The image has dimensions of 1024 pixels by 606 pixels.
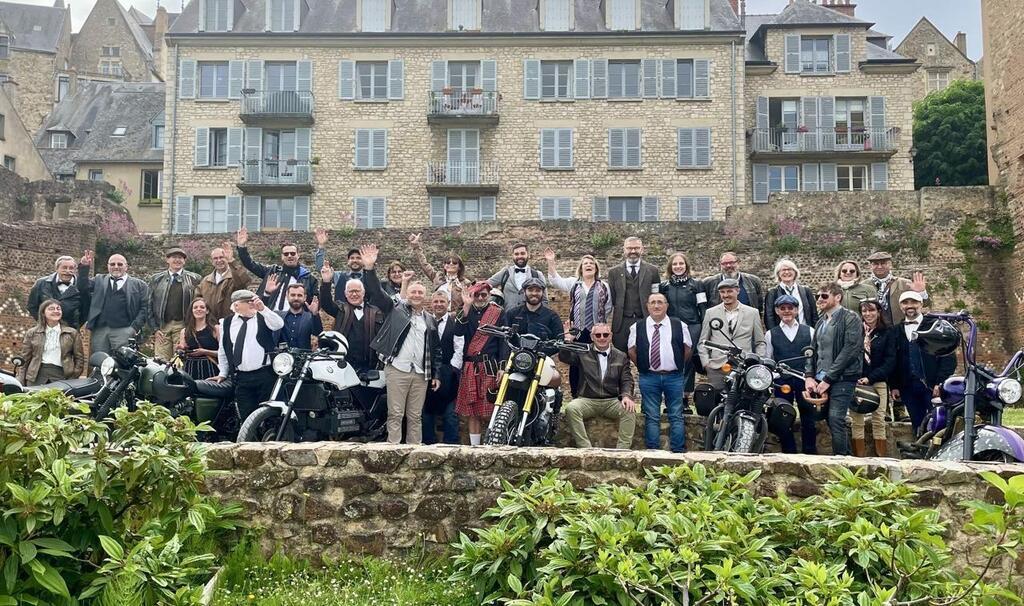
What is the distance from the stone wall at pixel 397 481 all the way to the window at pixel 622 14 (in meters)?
25.7

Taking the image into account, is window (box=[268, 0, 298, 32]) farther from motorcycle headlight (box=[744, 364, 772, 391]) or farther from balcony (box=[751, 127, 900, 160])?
motorcycle headlight (box=[744, 364, 772, 391])

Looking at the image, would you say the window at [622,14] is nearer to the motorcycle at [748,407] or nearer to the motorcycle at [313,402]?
the motorcycle at [748,407]

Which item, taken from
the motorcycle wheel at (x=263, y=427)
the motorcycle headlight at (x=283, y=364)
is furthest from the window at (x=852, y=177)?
the motorcycle wheel at (x=263, y=427)

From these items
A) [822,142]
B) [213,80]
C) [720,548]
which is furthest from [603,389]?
[213,80]

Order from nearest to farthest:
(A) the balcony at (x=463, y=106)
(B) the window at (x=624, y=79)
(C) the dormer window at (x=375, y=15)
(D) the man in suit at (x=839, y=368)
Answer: (D) the man in suit at (x=839, y=368), (A) the balcony at (x=463, y=106), (B) the window at (x=624, y=79), (C) the dormer window at (x=375, y=15)

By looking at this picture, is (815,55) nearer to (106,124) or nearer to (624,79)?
(624,79)

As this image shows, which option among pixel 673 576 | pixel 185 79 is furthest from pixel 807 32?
pixel 673 576

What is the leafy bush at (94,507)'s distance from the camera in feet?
13.5

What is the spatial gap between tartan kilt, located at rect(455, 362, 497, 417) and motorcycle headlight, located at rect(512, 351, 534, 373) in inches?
27.4

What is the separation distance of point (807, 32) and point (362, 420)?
27023mm

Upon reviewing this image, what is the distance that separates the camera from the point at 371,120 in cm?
2895

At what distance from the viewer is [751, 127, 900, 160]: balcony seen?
29.4 metres

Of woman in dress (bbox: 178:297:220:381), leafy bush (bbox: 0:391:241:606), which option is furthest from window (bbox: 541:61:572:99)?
leafy bush (bbox: 0:391:241:606)

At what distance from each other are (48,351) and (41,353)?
0.23 ft
